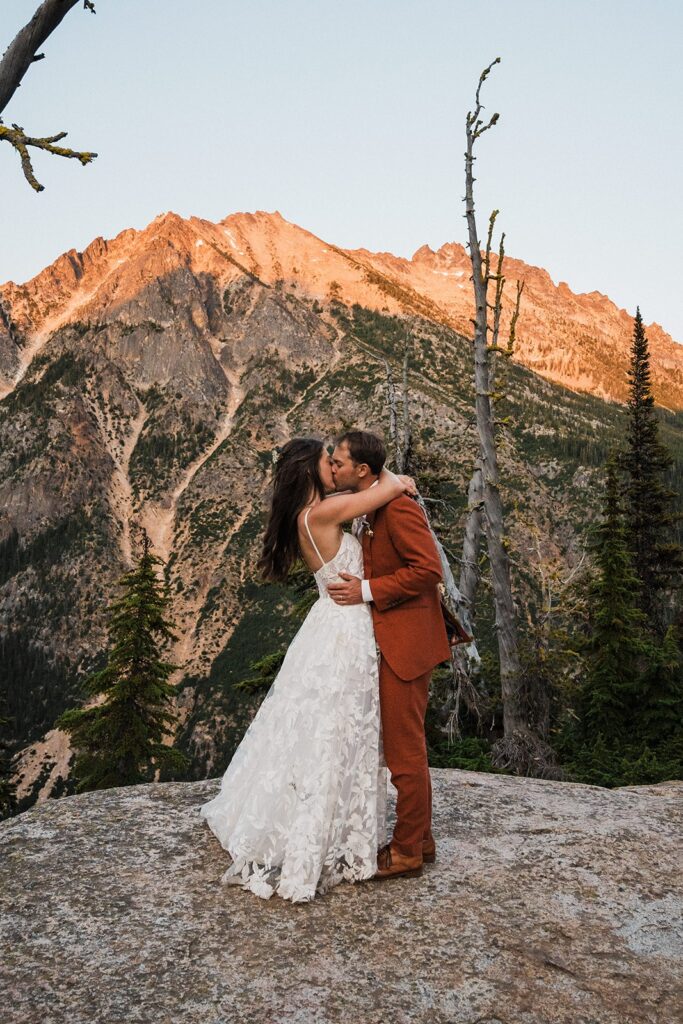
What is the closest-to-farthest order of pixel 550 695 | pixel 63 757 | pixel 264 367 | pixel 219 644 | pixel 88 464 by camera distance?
pixel 550 695, pixel 63 757, pixel 219 644, pixel 88 464, pixel 264 367

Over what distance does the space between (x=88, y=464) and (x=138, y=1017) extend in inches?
4973

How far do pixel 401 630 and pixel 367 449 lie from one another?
129 cm

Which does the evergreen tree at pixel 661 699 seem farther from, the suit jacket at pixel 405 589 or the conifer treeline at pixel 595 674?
the suit jacket at pixel 405 589

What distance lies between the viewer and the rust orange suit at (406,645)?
191 inches

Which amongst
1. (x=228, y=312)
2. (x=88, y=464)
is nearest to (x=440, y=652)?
(x=88, y=464)

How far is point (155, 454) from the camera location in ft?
417

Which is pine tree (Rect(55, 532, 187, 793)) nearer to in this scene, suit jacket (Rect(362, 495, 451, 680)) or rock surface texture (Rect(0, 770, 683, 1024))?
rock surface texture (Rect(0, 770, 683, 1024))

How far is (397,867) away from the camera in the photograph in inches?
191

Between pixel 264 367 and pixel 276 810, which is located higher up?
pixel 264 367

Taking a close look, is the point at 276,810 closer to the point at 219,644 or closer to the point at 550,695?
the point at 550,695

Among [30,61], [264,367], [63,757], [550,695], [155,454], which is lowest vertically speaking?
[63,757]

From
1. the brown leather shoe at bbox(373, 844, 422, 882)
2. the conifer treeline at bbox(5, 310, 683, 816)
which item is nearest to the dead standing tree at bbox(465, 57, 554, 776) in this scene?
the conifer treeline at bbox(5, 310, 683, 816)

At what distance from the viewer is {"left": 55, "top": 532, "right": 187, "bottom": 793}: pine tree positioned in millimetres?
25172

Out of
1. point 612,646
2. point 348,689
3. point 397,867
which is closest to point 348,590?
point 348,689
